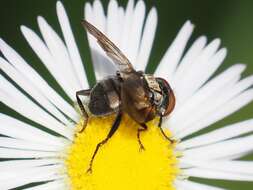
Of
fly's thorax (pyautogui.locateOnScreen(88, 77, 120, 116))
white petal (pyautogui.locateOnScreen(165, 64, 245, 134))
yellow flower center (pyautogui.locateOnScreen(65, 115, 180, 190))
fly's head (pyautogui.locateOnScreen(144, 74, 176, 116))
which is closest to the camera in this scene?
fly's thorax (pyautogui.locateOnScreen(88, 77, 120, 116))

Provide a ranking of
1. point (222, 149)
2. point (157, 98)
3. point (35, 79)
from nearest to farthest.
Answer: point (157, 98), point (222, 149), point (35, 79)

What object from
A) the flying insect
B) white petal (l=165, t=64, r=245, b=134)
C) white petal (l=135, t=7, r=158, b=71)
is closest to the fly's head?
the flying insect

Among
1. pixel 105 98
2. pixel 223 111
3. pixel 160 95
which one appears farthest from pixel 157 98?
pixel 223 111

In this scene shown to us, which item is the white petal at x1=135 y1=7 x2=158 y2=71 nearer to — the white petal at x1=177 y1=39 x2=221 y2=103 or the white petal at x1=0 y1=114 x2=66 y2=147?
the white petal at x1=177 y1=39 x2=221 y2=103

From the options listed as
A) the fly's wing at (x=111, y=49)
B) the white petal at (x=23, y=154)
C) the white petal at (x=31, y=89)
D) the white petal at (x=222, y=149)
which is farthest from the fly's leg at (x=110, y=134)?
the white petal at (x=222, y=149)

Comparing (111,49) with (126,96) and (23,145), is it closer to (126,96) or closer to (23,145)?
(126,96)

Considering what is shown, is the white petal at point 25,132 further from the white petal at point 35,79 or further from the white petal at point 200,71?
the white petal at point 200,71

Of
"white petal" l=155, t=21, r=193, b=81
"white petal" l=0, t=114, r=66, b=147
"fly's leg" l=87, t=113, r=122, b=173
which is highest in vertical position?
"white petal" l=155, t=21, r=193, b=81

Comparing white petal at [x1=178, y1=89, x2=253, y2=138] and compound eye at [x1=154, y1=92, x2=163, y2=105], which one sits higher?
white petal at [x1=178, y1=89, x2=253, y2=138]
